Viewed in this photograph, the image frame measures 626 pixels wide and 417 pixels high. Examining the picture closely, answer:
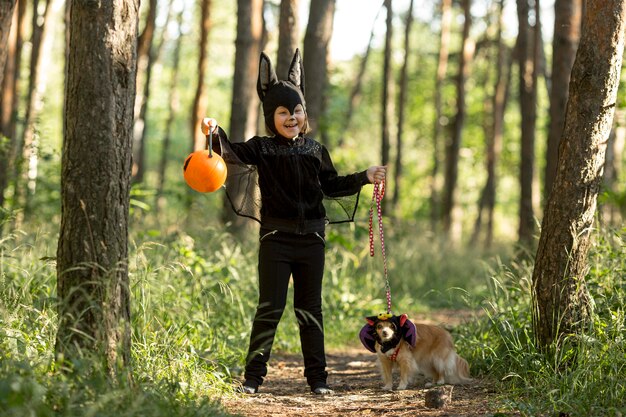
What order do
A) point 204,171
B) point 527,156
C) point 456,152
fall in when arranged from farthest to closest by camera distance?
1. point 456,152
2. point 527,156
3. point 204,171

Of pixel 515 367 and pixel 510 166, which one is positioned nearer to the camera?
pixel 515 367

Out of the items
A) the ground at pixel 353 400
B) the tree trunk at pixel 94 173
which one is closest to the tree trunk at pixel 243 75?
the ground at pixel 353 400

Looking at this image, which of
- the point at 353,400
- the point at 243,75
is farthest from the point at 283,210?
the point at 243,75

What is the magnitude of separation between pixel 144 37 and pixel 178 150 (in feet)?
105

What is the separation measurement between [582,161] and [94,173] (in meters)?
3.52

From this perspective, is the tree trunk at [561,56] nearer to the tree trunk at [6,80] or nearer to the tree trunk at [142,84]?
the tree trunk at [6,80]

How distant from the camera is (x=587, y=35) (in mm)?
6391

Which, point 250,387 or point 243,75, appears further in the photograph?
point 243,75

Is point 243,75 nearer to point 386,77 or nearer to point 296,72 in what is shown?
point 296,72

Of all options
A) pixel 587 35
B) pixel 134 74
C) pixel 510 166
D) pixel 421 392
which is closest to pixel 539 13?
pixel 587 35

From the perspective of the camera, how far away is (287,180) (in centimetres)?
656

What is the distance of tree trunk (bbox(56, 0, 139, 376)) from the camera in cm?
503

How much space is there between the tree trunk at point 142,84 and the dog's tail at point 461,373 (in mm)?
12706

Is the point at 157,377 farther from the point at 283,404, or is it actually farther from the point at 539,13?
the point at 539,13
